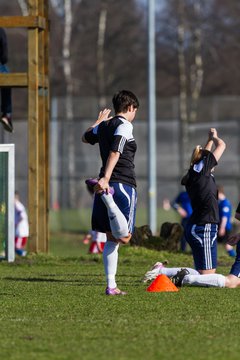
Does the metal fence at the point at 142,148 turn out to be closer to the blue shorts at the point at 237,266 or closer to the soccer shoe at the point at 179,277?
the soccer shoe at the point at 179,277

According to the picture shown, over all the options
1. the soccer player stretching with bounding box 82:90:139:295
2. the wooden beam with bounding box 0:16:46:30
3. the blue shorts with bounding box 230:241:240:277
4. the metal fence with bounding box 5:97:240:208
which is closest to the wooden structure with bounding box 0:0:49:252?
the wooden beam with bounding box 0:16:46:30

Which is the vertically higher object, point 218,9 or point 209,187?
point 218,9

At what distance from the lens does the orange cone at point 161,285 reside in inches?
453

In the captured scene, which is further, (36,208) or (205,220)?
(36,208)

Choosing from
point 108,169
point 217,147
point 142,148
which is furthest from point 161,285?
point 142,148

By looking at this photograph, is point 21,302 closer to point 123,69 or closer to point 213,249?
point 213,249

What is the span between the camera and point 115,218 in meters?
10.8

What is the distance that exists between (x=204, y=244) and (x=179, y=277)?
44 cm

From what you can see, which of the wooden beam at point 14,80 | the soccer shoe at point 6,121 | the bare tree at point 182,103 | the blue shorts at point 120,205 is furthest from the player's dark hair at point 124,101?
the bare tree at point 182,103

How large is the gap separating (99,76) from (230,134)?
19.2 meters

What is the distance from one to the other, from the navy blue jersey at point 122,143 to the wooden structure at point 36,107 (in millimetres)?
6360

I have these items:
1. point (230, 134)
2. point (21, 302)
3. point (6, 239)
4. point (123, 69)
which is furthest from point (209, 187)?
point (123, 69)

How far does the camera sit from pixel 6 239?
54.2 ft

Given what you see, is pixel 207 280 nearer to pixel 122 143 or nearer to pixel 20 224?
pixel 122 143
